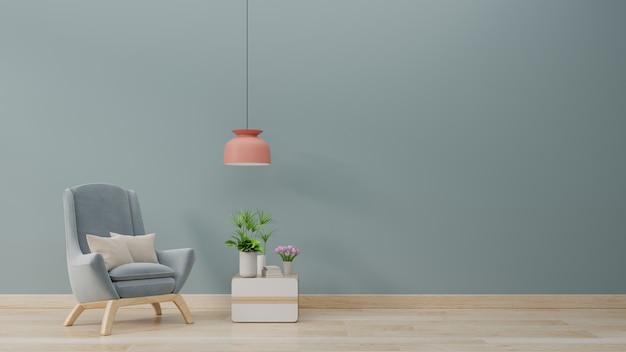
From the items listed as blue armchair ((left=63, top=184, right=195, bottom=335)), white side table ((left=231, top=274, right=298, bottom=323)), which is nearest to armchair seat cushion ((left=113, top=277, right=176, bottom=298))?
blue armchair ((left=63, top=184, right=195, bottom=335))

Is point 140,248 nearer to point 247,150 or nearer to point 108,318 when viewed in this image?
point 108,318

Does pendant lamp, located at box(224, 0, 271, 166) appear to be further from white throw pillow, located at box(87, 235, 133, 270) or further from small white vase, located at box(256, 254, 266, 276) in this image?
white throw pillow, located at box(87, 235, 133, 270)

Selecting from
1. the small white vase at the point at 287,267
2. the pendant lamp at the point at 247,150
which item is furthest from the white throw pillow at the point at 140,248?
the small white vase at the point at 287,267

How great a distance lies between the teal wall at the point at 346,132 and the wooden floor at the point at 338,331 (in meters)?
0.44

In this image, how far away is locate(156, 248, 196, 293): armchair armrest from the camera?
17.3ft

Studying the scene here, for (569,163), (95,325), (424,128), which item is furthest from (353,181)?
(95,325)

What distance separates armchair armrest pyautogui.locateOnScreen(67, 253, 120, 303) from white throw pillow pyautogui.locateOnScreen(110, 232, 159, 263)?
1.31 ft

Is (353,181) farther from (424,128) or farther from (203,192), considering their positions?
(203,192)

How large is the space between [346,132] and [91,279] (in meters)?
2.43

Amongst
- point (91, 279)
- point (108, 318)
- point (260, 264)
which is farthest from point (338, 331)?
point (91, 279)

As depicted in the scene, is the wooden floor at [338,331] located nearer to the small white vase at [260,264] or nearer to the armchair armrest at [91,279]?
the armchair armrest at [91,279]

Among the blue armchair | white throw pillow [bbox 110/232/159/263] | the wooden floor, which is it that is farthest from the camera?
white throw pillow [bbox 110/232/159/263]

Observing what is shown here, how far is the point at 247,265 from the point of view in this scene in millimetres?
5340

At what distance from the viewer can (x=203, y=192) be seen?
6059 mm
